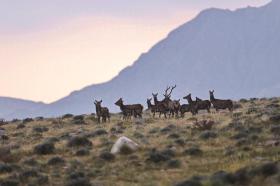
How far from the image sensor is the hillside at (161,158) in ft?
72.1

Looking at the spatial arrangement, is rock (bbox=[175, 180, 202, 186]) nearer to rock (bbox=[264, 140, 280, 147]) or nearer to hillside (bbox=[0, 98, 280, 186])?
hillside (bbox=[0, 98, 280, 186])

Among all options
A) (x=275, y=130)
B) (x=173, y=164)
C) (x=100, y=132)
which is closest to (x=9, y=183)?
(x=173, y=164)

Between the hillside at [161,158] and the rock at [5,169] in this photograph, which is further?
the rock at [5,169]

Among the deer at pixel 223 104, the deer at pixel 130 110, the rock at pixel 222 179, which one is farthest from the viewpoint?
the deer at pixel 130 110

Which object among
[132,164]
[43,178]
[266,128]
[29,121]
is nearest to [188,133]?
[266,128]

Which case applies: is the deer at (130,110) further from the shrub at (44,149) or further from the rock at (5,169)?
the rock at (5,169)

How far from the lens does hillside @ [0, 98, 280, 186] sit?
72.1 feet

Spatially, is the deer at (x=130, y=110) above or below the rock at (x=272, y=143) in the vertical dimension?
above

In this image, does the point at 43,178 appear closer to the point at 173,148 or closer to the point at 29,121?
the point at 173,148

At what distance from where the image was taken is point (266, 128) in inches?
1299

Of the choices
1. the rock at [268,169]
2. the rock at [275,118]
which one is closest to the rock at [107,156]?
the rock at [268,169]

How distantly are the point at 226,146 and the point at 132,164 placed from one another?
4.94m

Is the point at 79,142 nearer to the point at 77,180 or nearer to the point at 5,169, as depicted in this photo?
the point at 5,169

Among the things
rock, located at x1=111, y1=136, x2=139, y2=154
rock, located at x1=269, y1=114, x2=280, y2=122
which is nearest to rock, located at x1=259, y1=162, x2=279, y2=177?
rock, located at x1=111, y1=136, x2=139, y2=154
